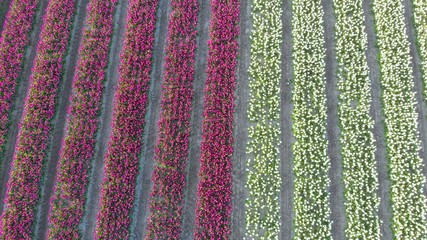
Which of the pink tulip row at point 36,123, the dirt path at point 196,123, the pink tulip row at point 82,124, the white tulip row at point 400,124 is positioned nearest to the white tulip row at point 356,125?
the white tulip row at point 400,124

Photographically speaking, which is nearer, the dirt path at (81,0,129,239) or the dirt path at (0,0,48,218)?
the dirt path at (81,0,129,239)

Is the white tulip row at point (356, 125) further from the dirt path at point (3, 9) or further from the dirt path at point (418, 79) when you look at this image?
the dirt path at point (3, 9)

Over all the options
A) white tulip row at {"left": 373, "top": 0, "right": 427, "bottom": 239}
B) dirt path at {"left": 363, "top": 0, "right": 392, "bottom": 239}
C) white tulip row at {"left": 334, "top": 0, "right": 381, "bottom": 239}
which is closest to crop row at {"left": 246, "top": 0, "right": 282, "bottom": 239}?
white tulip row at {"left": 334, "top": 0, "right": 381, "bottom": 239}

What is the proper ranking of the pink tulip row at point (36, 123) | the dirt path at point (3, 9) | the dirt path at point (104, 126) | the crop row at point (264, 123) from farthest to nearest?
the dirt path at point (3, 9) < the dirt path at point (104, 126) < the pink tulip row at point (36, 123) < the crop row at point (264, 123)

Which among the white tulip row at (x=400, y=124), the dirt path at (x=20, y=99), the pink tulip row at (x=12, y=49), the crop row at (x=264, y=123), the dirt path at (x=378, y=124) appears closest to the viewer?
the white tulip row at (x=400, y=124)

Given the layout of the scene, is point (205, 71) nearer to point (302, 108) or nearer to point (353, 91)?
point (302, 108)

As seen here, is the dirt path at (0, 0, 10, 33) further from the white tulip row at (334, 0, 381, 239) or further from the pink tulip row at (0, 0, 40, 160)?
the white tulip row at (334, 0, 381, 239)

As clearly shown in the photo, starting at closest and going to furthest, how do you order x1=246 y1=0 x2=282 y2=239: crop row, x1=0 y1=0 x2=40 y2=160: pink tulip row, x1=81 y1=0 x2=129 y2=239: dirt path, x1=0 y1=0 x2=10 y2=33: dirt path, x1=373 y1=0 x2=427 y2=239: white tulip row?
x1=373 y1=0 x2=427 y2=239: white tulip row → x1=246 y1=0 x2=282 y2=239: crop row → x1=81 y1=0 x2=129 y2=239: dirt path → x1=0 y1=0 x2=40 y2=160: pink tulip row → x1=0 y1=0 x2=10 y2=33: dirt path

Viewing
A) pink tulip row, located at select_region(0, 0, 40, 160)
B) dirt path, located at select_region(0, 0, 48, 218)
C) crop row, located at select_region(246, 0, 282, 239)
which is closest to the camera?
crop row, located at select_region(246, 0, 282, 239)
